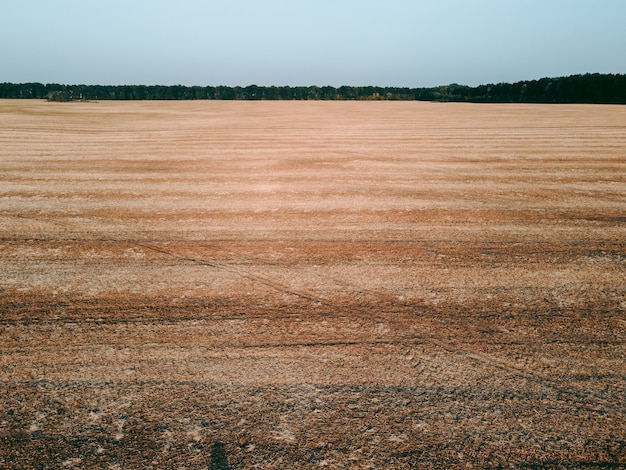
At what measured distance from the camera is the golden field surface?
236 cm

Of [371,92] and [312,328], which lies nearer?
[312,328]

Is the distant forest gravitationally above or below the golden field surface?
above

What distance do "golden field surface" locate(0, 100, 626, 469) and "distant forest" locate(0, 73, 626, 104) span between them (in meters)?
47.2

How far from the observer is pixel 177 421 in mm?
2477

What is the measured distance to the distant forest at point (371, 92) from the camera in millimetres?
45094

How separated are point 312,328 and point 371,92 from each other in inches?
2622

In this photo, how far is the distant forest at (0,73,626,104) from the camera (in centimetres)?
4509

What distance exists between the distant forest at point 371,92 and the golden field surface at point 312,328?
4716cm

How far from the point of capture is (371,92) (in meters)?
65.2

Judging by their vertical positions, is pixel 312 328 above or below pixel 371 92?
below

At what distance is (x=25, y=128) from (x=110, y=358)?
2064cm

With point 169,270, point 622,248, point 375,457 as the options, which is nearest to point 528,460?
point 375,457

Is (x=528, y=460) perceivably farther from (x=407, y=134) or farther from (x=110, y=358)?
(x=407, y=134)

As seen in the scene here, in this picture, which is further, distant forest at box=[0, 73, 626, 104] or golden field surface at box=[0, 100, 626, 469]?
distant forest at box=[0, 73, 626, 104]
